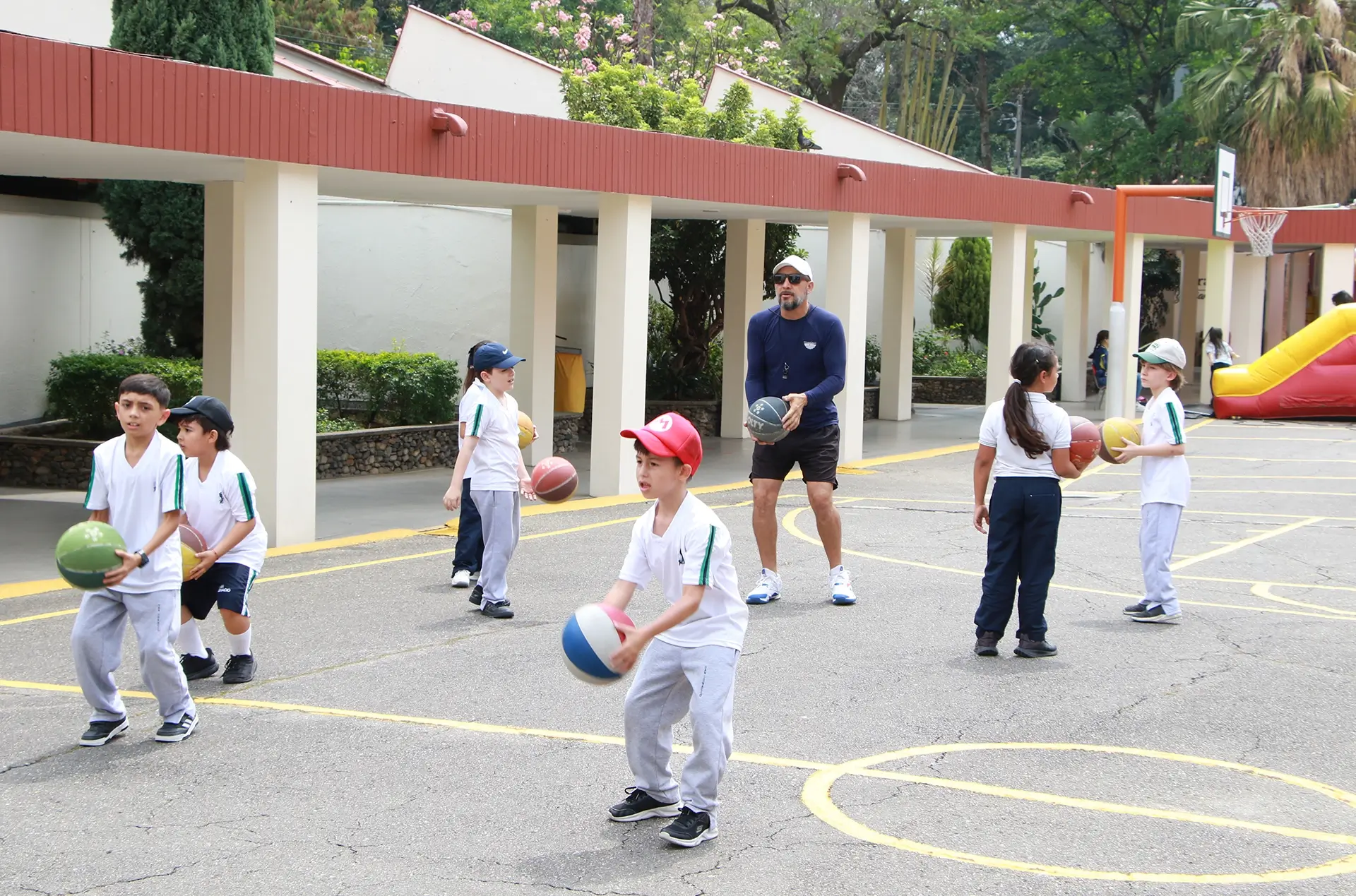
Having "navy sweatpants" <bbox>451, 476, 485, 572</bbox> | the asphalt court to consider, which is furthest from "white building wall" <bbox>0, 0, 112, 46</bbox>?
"navy sweatpants" <bbox>451, 476, 485, 572</bbox>

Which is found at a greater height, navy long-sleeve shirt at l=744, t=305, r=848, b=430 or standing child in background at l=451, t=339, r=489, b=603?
navy long-sleeve shirt at l=744, t=305, r=848, b=430

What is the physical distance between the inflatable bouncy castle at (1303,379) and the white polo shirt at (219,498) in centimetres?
2141

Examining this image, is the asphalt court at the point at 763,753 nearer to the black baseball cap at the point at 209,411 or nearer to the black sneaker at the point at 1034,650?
the black sneaker at the point at 1034,650

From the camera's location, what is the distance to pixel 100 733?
6.21 m

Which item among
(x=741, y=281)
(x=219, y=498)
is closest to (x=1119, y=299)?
(x=741, y=281)

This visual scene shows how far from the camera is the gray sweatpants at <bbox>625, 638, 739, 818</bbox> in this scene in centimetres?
504

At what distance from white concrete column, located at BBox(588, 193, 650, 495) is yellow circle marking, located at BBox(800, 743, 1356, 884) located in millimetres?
8749

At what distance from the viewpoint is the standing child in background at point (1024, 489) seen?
25.3 feet

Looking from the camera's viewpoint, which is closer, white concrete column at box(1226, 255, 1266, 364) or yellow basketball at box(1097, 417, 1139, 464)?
yellow basketball at box(1097, 417, 1139, 464)

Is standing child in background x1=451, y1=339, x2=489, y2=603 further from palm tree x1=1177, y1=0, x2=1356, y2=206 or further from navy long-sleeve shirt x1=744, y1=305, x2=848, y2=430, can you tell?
palm tree x1=1177, y1=0, x2=1356, y2=206

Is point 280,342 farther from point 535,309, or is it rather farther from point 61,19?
point 61,19

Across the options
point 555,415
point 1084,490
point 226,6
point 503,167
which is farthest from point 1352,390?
point 226,6

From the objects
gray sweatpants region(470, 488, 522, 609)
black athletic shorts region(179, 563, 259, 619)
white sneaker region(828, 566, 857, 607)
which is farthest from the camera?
white sneaker region(828, 566, 857, 607)

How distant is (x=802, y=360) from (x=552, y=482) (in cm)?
176
